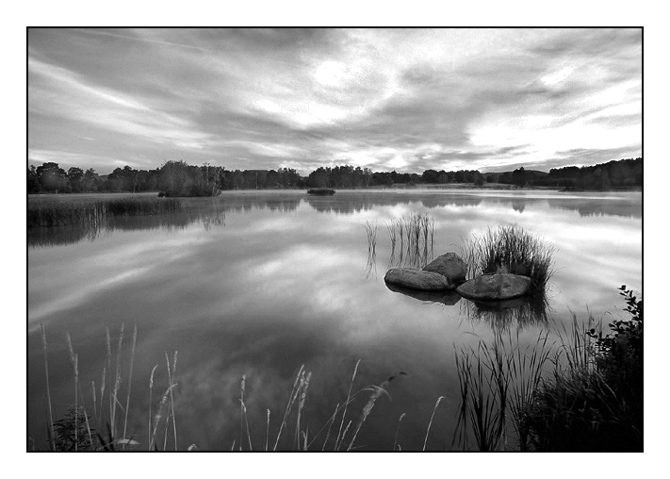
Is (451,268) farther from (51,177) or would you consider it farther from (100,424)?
(51,177)

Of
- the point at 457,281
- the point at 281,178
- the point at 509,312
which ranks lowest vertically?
the point at 509,312

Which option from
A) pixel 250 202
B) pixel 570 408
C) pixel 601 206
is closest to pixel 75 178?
pixel 250 202

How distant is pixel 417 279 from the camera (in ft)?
17.4

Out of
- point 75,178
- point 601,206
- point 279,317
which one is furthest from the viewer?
point 279,317

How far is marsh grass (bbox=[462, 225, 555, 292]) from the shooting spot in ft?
16.7

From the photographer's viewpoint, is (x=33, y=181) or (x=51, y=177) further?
(x=51, y=177)

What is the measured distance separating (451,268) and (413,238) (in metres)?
1.84

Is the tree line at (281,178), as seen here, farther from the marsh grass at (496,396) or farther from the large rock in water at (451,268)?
the marsh grass at (496,396)

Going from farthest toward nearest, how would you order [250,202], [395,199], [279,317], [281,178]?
[250,202]
[395,199]
[281,178]
[279,317]

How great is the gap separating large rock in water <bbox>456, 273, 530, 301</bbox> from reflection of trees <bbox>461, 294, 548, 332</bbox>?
0.25 ft

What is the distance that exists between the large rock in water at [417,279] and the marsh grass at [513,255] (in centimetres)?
78

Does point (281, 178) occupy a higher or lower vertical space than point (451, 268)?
higher
